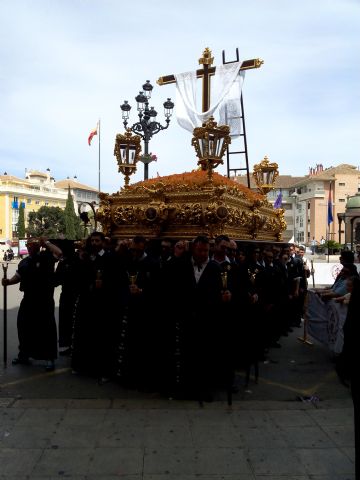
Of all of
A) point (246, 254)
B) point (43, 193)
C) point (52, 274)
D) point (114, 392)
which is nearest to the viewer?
point (114, 392)

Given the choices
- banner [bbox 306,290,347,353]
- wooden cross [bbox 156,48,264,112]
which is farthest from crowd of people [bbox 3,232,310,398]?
wooden cross [bbox 156,48,264,112]

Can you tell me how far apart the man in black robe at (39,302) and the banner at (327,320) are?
411 cm

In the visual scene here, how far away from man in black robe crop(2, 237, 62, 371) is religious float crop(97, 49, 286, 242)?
1.56 meters

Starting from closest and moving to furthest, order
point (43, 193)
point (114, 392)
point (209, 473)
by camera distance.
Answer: point (209, 473) < point (114, 392) < point (43, 193)

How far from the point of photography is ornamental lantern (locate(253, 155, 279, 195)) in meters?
9.56

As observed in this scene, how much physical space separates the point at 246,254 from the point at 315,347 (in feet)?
7.16

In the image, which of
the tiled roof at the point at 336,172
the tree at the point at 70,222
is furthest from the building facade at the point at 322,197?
the tree at the point at 70,222

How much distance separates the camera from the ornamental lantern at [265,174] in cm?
956

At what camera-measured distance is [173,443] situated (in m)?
3.86

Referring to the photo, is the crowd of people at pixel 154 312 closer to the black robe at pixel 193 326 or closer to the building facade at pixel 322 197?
the black robe at pixel 193 326

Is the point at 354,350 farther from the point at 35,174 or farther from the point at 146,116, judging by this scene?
the point at 35,174

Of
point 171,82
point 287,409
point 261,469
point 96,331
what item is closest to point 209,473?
point 261,469

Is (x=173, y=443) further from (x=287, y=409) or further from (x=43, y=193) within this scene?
(x=43, y=193)

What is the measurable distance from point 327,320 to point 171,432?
413 centimetres
